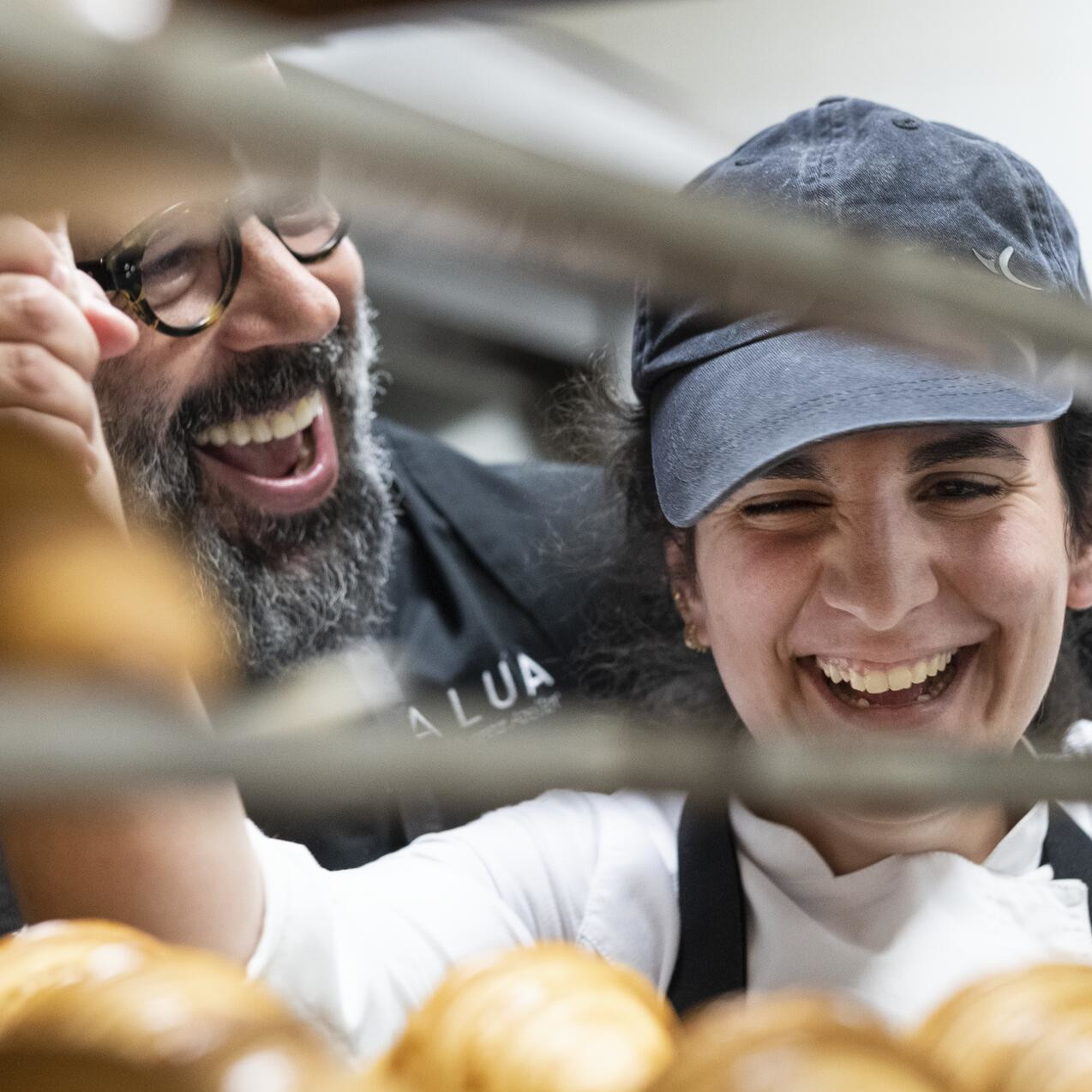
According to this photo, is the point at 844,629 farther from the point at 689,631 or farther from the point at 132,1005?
the point at 132,1005

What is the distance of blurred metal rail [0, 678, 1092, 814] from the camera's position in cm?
24

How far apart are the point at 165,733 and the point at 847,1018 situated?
250 mm

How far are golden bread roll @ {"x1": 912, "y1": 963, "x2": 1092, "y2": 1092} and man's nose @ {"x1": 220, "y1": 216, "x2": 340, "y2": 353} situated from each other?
1.96 ft

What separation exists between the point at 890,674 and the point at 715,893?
0.61 feet

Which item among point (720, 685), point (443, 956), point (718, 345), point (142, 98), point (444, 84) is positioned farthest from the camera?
point (444, 84)

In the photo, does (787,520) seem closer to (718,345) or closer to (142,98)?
(718,345)

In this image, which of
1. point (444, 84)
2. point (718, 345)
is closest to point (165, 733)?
point (718, 345)

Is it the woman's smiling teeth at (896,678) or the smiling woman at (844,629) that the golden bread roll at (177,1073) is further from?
the woman's smiling teeth at (896,678)

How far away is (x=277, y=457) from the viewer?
2.92 feet

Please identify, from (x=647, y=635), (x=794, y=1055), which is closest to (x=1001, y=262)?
(x=647, y=635)

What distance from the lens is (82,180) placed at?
0.23 m

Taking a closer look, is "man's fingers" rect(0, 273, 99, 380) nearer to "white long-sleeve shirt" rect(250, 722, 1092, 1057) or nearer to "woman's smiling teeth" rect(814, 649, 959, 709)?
"white long-sleeve shirt" rect(250, 722, 1092, 1057)

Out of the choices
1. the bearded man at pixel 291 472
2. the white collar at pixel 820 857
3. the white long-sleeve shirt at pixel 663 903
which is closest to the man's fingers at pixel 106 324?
the bearded man at pixel 291 472

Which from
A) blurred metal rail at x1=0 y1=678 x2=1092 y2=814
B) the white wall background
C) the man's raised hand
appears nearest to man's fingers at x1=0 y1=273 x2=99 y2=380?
the man's raised hand
